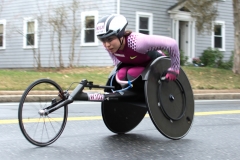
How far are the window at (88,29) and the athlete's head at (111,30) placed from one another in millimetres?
16664

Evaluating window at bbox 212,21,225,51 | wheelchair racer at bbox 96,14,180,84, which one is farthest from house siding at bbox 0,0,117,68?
wheelchair racer at bbox 96,14,180,84

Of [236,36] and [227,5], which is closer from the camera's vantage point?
[236,36]

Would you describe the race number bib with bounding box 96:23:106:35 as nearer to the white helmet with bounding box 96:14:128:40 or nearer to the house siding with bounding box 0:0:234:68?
the white helmet with bounding box 96:14:128:40

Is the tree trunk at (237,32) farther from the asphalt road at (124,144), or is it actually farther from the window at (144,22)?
the asphalt road at (124,144)

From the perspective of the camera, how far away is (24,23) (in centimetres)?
2456

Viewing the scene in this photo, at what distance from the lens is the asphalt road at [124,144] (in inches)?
180

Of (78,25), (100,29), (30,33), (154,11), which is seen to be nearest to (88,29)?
(78,25)

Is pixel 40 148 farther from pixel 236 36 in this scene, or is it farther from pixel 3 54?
pixel 3 54

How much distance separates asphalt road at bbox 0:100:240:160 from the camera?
4574 millimetres

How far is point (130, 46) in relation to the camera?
512 cm

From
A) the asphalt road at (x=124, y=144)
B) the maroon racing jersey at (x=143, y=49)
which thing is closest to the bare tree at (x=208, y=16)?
the asphalt road at (x=124, y=144)

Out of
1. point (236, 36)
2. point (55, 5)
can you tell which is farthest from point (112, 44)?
point (55, 5)

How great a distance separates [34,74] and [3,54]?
39.6 ft

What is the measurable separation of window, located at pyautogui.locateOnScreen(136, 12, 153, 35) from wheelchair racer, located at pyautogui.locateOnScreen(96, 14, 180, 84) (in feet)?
54.0
